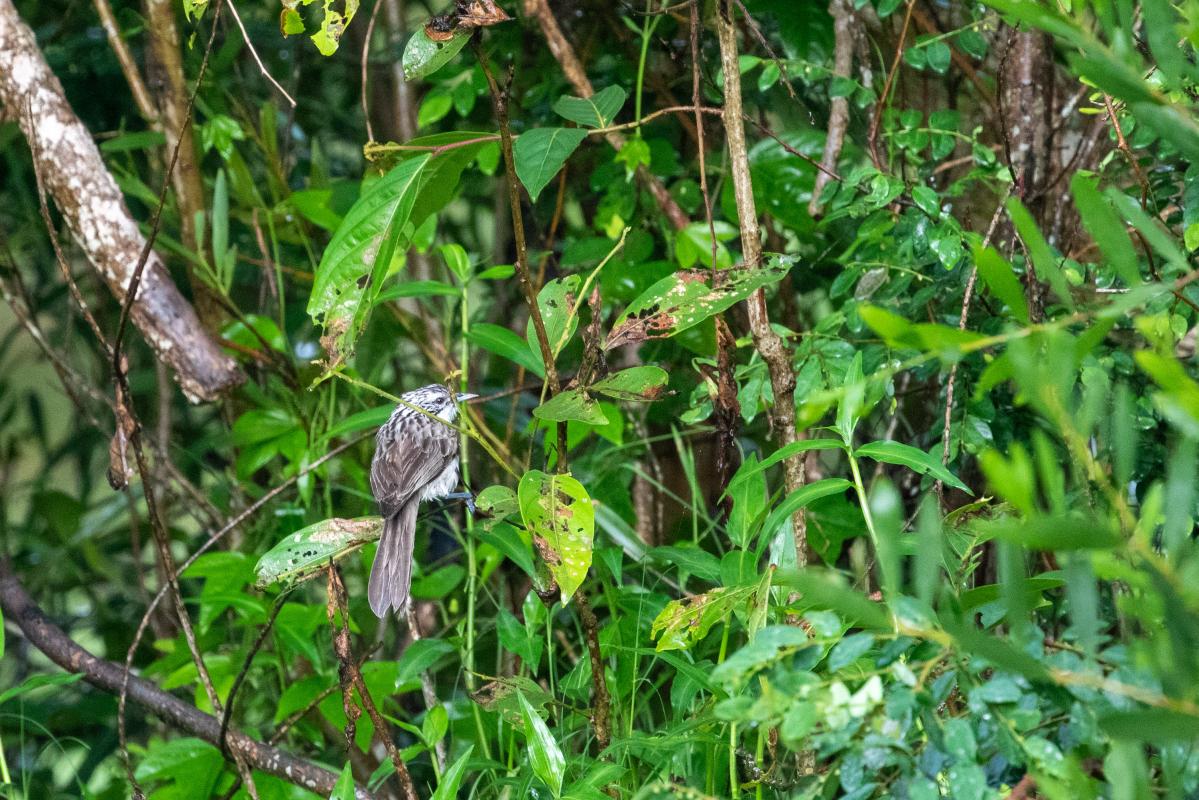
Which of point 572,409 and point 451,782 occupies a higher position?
point 572,409

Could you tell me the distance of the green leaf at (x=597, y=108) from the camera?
173 centimetres

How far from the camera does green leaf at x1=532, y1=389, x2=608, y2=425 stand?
52.6 inches

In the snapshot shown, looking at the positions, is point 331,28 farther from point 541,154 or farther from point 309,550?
point 309,550

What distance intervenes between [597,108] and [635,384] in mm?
510

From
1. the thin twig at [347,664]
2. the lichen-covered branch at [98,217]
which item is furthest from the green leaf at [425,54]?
the lichen-covered branch at [98,217]

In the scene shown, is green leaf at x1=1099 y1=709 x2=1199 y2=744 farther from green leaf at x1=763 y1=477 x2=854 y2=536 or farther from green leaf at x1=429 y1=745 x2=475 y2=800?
green leaf at x1=429 y1=745 x2=475 y2=800

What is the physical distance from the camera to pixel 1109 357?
1.78 meters

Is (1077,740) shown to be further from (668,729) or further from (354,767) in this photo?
(354,767)

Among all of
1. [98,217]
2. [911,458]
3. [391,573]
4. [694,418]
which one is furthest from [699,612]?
[98,217]

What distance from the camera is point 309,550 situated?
1543 millimetres

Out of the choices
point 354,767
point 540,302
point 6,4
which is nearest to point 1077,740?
point 540,302

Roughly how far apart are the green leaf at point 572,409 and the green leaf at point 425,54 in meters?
0.42

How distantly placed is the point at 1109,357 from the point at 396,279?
6.15 feet

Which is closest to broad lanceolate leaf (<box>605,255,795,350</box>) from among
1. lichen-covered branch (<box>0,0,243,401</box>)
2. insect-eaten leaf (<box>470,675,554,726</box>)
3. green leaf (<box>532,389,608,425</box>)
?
green leaf (<box>532,389,608,425</box>)
